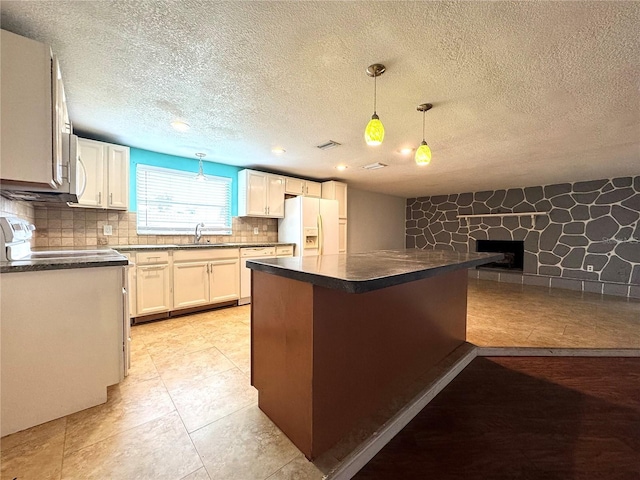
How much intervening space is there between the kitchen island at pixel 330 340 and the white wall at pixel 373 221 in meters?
4.57

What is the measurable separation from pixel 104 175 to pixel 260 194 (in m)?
1.93

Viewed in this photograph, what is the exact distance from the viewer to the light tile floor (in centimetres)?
118

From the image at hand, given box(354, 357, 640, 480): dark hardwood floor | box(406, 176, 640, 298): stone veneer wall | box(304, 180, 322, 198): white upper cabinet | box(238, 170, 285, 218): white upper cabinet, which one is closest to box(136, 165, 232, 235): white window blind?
box(238, 170, 285, 218): white upper cabinet

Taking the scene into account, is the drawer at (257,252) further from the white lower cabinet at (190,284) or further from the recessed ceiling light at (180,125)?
the recessed ceiling light at (180,125)

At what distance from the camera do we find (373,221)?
269 inches

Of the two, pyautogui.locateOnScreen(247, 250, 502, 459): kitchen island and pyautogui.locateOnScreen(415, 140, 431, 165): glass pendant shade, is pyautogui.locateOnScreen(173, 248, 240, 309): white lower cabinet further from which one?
pyautogui.locateOnScreen(415, 140, 431, 165): glass pendant shade

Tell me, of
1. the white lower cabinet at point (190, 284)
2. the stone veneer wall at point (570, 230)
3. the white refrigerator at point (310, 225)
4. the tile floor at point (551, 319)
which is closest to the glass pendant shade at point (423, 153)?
the tile floor at point (551, 319)

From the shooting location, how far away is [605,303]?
13.3 ft

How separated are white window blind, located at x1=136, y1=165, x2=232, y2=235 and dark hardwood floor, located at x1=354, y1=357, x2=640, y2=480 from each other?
3.57m

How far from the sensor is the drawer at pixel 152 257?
2.98 metres

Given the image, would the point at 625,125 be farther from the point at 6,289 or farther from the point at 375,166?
the point at 6,289

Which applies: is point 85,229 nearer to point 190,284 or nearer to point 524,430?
point 190,284

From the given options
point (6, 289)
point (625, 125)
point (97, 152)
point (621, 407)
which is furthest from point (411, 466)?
point (97, 152)

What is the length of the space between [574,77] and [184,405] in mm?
3267
